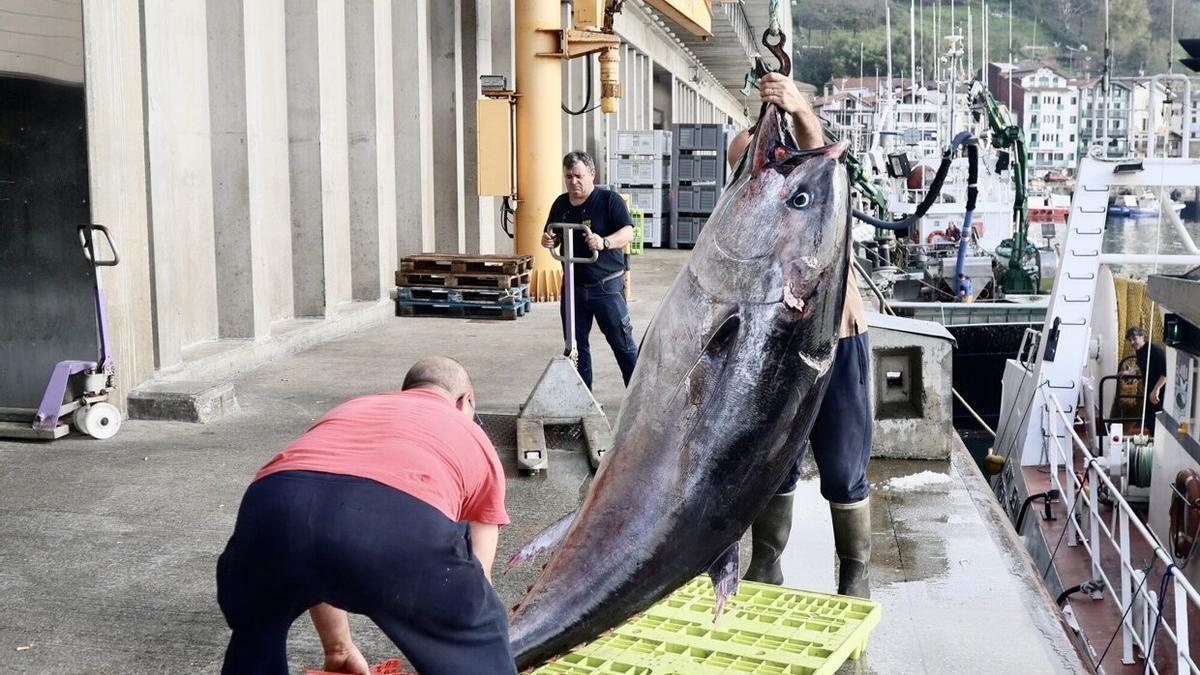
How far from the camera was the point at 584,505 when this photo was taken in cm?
354

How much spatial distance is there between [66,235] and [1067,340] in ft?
25.0

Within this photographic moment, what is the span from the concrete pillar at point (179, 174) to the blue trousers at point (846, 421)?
6354 mm

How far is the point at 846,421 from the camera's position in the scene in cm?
502

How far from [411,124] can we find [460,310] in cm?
271

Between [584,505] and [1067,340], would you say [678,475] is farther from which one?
[1067,340]

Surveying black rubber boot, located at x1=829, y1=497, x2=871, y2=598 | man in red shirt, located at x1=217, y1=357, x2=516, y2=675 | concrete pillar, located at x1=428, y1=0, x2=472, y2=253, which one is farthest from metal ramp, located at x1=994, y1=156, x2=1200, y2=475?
concrete pillar, located at x1=428, y1=0, x2=472, y2=253

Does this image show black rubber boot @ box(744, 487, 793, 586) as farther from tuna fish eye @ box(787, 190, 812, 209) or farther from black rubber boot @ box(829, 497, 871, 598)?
tuna fish eye @ box(787, 190, 812, 209)

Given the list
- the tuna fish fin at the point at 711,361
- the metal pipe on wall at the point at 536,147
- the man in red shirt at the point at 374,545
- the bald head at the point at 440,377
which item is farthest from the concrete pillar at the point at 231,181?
the tuna fish fin at the point at 711,361

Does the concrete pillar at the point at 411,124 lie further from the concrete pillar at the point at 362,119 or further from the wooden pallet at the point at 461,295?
the wooden pallet at the point at 461,295

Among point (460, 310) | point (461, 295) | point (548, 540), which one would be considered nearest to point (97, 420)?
point (548, 540)

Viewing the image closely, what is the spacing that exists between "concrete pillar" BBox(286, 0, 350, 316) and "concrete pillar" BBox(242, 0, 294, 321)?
13cm

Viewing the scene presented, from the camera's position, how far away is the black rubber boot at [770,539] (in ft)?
17.6

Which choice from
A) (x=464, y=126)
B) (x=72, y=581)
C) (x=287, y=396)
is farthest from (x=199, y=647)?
(x=464, y=126)

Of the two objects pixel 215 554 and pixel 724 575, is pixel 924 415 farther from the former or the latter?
pixel 724 575
